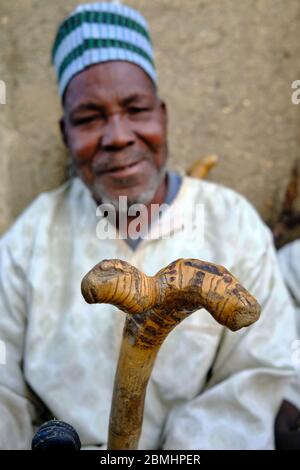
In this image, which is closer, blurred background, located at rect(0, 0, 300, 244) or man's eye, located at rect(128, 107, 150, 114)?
man's eye, located at rect(128, 107, 150, 114)

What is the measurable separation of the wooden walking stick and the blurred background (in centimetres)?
129

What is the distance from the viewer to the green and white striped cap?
1.42 m

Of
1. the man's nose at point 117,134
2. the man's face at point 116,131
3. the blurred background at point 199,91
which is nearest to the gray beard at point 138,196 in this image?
the man's face at point 116,131

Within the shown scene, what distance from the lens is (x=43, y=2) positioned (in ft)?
5.99

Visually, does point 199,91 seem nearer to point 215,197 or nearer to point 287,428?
point 215,197

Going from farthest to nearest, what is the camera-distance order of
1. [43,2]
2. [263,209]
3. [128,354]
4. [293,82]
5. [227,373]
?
[263,209]
[293,82]
[43,2]
[227,373]
[128,354]

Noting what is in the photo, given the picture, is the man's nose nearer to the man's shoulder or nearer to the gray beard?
the gray beard

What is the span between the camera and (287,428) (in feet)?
4.77

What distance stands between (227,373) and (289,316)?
0.25 meters

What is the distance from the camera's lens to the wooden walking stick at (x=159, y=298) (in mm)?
660

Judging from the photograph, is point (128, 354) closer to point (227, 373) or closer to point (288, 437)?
point (227, 373)

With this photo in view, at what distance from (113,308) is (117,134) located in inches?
19.5

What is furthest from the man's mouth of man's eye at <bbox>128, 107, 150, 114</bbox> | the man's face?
man's eye at <bbox>128, 107, 150, 114</bbox>
